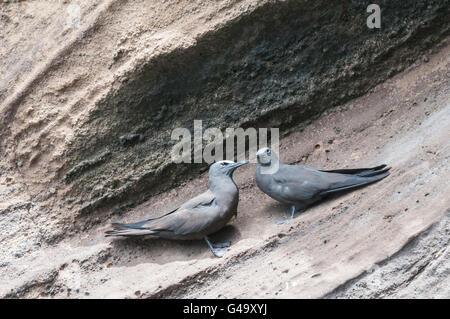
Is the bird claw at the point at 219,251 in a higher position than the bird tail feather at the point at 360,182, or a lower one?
lower

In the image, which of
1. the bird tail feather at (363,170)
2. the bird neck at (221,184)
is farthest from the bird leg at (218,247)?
the bird tail feather at (363,170)

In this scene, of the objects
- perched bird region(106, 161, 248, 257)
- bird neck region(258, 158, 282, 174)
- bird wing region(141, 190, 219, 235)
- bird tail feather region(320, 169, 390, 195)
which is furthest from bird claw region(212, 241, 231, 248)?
bird tail feather region(320, 169, 390, 195)

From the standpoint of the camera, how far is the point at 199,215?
315 centimetres

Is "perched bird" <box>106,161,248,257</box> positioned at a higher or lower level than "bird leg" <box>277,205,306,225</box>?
higher

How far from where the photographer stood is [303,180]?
10.5 ft

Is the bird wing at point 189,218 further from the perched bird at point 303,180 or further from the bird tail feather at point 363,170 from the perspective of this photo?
the bird tail feather at point 363,170

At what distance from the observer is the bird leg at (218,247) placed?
3.10 m

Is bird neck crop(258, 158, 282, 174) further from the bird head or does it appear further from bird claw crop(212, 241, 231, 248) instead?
bird claw crop(212, 241, 231, 248)

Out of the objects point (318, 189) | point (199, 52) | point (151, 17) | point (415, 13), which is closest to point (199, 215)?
point (318, 189)

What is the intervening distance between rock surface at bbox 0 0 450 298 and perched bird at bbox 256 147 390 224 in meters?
0.07

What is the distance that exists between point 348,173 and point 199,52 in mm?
1014

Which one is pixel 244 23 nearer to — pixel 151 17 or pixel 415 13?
pixel 151 17

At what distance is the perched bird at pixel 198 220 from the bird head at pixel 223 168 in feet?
0.13

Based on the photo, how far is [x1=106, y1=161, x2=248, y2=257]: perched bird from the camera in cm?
314
